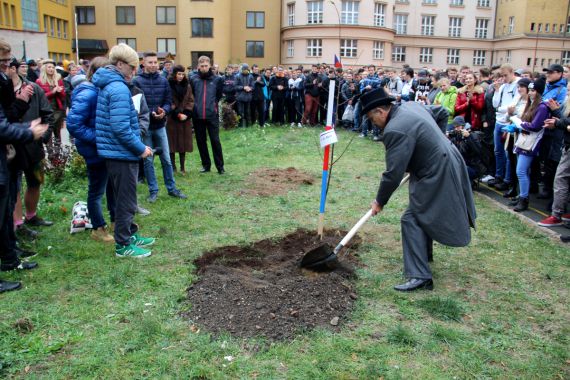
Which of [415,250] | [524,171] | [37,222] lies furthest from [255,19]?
[415,250]

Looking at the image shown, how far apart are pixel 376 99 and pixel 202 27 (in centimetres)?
4497

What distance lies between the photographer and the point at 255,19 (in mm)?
50656

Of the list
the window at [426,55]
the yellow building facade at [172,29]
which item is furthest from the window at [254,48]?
the window at [426,55]

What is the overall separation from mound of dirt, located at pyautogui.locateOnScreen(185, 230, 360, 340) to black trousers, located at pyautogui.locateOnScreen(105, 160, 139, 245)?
945mm

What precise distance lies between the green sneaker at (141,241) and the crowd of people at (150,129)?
0.01 meters

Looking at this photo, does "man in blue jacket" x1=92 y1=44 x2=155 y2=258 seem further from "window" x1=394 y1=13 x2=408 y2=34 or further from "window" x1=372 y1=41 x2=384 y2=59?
"window" x1=394 y1=13 x2=408 y2=34

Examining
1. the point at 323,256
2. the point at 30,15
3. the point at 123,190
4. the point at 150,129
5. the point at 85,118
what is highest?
the point at 30,15

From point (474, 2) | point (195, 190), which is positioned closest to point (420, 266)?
point (195, 190)

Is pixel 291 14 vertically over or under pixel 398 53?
over

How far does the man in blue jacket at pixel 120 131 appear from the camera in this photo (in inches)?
209

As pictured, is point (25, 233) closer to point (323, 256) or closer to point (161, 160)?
point (161, 160)

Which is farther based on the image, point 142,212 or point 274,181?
point 274,181

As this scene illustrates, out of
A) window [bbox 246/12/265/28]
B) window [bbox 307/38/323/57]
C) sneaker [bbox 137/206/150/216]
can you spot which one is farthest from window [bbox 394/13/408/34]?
sneaker [bbox 137/206/150/216]

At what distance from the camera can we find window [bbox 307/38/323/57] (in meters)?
48.3
